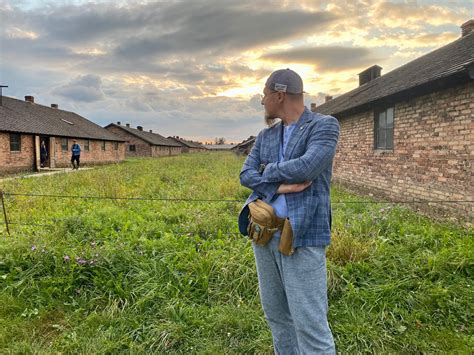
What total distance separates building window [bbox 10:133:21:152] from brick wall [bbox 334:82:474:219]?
1907 centimetres

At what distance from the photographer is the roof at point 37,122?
60.5 feet

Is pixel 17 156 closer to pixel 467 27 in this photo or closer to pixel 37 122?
pixel 37 122

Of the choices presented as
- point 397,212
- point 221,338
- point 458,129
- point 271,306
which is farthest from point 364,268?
point 458,129

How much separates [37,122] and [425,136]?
77.2 feet

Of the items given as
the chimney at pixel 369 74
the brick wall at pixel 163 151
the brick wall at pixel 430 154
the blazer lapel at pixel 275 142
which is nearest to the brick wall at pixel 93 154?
the brick wall at pixel 163 151

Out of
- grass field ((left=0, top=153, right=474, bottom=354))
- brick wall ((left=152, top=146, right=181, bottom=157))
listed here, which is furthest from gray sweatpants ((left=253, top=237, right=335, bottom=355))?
brick wall ((left=152, top=146, right=181, bottom=157))

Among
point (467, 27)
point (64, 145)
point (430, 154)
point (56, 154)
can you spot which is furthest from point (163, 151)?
point (430, 154)

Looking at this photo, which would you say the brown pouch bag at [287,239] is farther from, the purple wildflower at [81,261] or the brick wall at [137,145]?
the brick wall at [137,145]

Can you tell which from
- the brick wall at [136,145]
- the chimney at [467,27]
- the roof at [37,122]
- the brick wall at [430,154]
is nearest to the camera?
the brick wall at [430,154]

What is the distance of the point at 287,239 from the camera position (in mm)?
1679

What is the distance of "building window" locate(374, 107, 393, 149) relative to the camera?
8.95m

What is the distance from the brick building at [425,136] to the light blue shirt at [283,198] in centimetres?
512

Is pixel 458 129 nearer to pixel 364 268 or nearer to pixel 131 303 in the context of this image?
pixel 364 268

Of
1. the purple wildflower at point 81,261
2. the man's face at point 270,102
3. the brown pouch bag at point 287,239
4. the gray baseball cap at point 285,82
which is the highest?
the gray baseball cap at point 285,82
